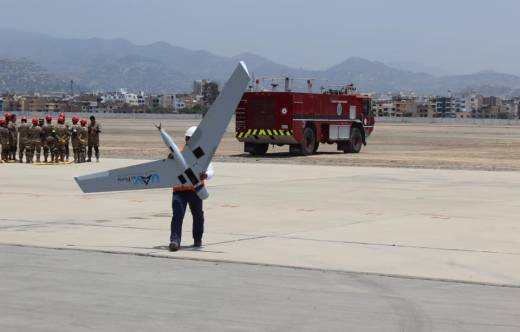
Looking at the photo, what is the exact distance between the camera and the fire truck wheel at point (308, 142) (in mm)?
41938

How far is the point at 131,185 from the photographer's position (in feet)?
45.1

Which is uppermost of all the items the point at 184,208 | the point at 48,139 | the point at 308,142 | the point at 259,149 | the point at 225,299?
the point at 184,208

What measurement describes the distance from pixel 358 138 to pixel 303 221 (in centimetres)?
2865

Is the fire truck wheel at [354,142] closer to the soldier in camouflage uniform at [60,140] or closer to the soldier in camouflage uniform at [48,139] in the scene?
the soldier in camouflage uniform at [60,140]

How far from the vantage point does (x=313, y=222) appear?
1777 centimetres

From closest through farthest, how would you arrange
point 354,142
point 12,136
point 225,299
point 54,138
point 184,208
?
1. point 225,299
2. point 184,208
3. point 54,138
4. point 12,136
5. point 354,142

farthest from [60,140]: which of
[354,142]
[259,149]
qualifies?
[354,142]

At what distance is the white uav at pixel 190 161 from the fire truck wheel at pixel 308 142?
2812cm

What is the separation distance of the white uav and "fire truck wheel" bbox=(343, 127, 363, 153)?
3223 cm

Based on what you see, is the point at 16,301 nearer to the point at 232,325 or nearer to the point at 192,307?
the point at 192,307

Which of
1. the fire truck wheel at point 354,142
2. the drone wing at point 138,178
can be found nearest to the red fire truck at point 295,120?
the fire truck wheel at point 354,142

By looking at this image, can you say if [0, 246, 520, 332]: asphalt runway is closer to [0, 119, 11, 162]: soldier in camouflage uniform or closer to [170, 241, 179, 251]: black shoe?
[170, 241, 179, 251]: black shoe

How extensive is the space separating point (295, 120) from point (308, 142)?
1.77 m

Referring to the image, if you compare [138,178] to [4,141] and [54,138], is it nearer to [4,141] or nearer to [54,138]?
[54,138]
